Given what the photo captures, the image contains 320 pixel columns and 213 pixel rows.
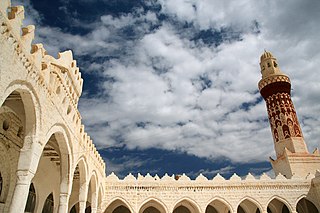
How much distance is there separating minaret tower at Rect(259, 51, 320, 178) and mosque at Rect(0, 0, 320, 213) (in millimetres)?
87

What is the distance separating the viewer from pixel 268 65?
28.6 meters

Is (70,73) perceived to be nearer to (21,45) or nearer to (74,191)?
(21,45)

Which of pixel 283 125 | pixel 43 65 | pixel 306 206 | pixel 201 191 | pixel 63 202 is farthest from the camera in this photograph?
pixel 283 125

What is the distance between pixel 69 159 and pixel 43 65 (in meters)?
3.74

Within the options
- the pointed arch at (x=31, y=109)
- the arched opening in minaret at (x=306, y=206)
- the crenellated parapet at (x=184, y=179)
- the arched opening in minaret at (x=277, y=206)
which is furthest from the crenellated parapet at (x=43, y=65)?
the arched opening in minaret at (x=306, y=206)

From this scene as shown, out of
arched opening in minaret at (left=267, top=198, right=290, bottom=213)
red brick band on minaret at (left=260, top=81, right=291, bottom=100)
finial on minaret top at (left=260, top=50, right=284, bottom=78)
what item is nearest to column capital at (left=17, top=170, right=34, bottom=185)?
arched opening in minaret at (left=267, top=198, right=290, bottom=213)

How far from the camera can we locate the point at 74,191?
17766 mm

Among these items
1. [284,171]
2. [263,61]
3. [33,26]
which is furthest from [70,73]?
[263,61]

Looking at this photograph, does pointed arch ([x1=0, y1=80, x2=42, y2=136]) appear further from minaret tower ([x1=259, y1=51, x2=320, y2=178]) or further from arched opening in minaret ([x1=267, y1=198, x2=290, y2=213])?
minaret tower ([x1=259, y1=51, x2=320, y2=178])

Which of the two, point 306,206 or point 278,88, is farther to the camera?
point 278,88

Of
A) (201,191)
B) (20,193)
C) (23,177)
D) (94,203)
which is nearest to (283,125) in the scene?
(201,191)

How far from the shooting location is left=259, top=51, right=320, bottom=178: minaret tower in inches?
871

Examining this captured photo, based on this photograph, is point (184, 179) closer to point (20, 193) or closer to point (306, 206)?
point (306, 206)

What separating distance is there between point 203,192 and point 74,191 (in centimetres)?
877
